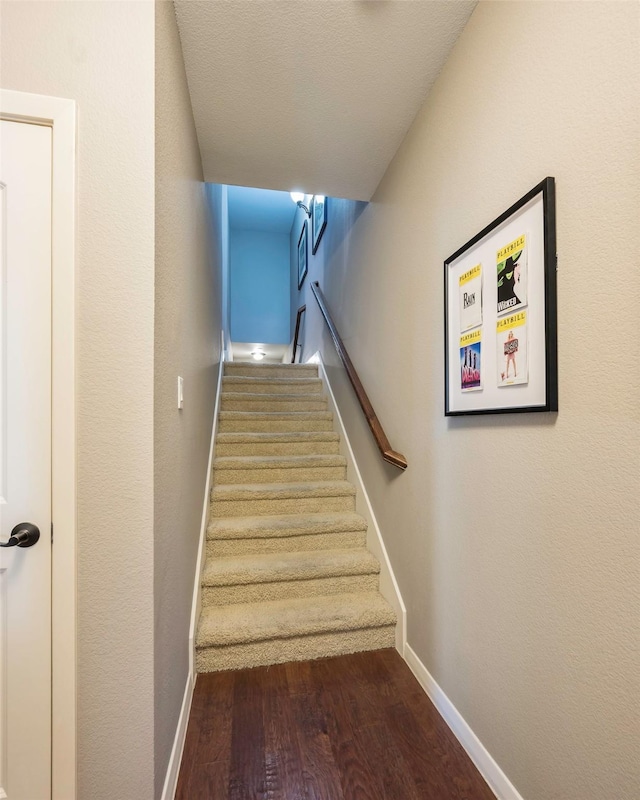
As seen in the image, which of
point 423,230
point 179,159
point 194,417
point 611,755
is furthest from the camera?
point 194,417

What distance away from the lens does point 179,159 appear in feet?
4.39

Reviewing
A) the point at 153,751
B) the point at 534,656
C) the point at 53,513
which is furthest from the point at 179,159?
the point at 534,656

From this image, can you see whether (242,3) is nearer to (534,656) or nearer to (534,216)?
(534,216)

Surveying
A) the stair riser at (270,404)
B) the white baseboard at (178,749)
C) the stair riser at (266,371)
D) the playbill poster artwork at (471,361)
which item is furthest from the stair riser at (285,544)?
the stair riser at (266,371)

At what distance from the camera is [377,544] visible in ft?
6.73

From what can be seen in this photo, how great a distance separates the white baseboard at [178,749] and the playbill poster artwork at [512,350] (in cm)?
155

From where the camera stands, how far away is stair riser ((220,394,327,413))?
3275 mm

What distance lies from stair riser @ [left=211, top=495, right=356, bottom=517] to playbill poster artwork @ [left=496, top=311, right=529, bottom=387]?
156cm

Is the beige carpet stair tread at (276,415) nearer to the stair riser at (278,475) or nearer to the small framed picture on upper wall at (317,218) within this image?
the stair riser at (278,475)

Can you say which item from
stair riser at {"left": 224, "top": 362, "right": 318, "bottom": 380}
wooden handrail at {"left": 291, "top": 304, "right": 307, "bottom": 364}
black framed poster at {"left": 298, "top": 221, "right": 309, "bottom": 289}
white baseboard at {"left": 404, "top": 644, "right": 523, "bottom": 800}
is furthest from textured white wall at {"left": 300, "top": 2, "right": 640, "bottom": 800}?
wooden handrail at {"left": 291, "top": 304, "right": 307, "bottom": 364}

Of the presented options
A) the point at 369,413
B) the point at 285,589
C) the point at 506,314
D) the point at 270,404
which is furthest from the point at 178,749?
the point at 270,404

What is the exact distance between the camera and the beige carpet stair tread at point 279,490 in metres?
2.27

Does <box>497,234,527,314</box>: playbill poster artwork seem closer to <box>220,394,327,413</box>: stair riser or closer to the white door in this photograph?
the white door

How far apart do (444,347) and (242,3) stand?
4.45 ft
